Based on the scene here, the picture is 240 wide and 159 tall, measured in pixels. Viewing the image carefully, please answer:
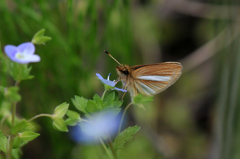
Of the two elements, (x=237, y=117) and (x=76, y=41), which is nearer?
(x=237, y=117)

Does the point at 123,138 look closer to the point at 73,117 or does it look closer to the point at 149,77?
the point at 73,117

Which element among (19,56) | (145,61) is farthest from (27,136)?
(145,61)

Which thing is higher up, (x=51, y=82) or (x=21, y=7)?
(x=21, y=7)

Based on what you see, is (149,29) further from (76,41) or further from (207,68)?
(76,41)

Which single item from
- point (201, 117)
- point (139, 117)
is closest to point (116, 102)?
point (139, 117)

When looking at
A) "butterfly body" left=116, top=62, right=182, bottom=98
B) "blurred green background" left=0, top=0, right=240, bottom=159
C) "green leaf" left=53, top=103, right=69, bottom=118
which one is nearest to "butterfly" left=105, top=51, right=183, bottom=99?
"butterfly body" left=116, top=62, right=182, bottom=98

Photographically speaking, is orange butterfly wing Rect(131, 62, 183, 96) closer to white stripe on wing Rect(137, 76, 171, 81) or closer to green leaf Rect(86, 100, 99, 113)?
white stripe on wing Rect(137, 76, 171, 81)
